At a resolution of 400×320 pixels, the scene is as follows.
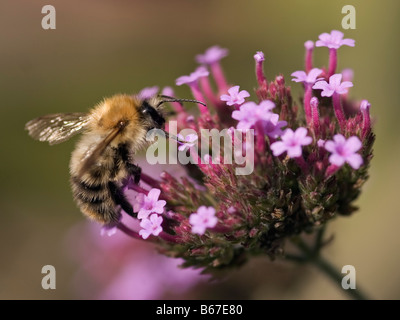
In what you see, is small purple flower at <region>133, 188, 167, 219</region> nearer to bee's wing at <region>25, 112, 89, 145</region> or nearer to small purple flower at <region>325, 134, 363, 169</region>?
bee's wing at <region>25, 112, 89, 145</region>

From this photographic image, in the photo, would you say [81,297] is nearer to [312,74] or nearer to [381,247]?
[381,247]

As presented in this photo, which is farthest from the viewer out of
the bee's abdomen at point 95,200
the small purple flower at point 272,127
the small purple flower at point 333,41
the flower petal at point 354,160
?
the small purple flower at point 333,41

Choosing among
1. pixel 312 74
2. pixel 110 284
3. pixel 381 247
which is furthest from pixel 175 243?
pixel 381 247

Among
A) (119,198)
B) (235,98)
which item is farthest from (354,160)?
(119,198)

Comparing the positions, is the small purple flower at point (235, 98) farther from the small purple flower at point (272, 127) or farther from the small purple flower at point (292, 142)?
the small purple flower at point (292, 142)

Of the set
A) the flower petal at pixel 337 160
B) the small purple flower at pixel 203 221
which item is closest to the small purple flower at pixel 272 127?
the flower petal at pixel 337 160

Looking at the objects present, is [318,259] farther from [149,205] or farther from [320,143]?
[149,205]
